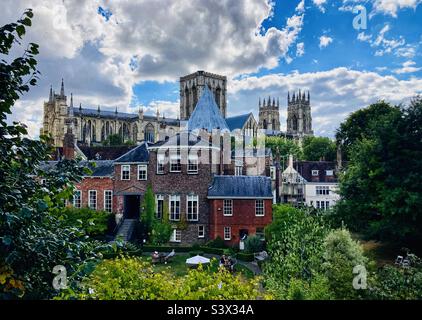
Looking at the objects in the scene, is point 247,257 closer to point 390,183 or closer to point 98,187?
point 390,183

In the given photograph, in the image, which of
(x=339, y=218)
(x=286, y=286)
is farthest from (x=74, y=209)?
(x=286, y=286)

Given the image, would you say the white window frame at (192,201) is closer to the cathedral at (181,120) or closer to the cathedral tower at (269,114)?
the cathedral at (181,120)

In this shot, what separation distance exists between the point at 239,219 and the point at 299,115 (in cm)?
9094

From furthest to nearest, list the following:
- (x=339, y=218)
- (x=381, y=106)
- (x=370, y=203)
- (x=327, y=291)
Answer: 1. (x=381, y=106)
2. (x=339, y=218)
3. (x=370, y=203)
4. (x=327, y=291)

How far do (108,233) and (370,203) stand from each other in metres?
25.6

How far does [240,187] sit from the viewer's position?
39.1m

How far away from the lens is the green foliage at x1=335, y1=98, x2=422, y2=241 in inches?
1008

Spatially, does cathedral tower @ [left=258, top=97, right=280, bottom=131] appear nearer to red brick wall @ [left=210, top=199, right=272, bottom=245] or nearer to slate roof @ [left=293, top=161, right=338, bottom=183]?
slate roof @ [left=293, top=161, right=338, bottom=183]

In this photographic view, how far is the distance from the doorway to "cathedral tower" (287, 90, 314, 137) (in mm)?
85488

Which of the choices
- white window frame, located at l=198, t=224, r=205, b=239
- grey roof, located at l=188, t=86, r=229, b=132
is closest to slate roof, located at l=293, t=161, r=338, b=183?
grey roof, located at l=188, t=86, r=229, b=132

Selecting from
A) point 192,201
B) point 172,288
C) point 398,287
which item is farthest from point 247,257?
point 172,288

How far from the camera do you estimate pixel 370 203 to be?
28641 millimetres

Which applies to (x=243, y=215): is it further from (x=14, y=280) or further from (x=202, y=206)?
(x=14, y=280)
